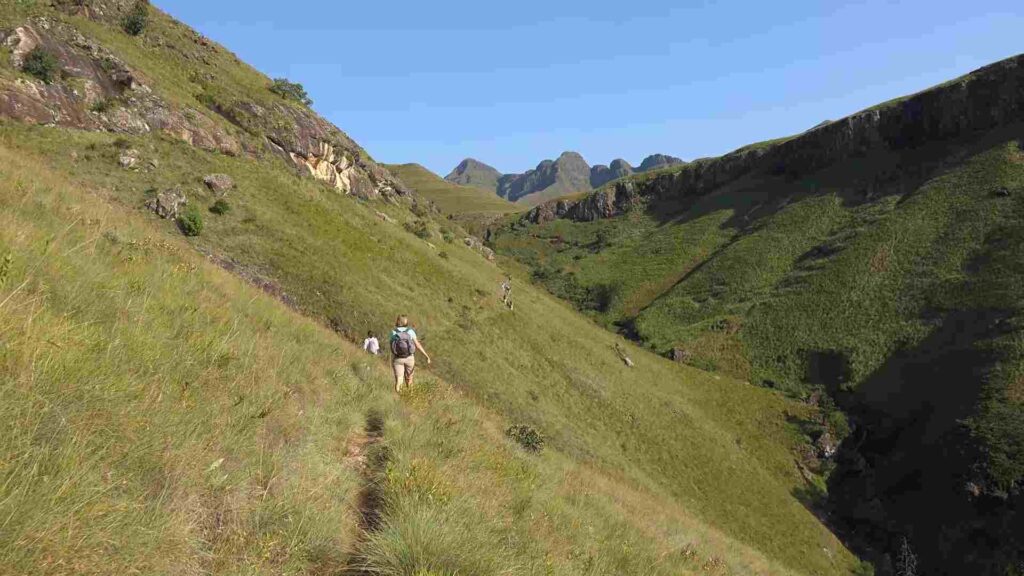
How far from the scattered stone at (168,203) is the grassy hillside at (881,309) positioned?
148 ft

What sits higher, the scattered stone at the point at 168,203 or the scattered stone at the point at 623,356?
the scattered stone at the point at 168,203

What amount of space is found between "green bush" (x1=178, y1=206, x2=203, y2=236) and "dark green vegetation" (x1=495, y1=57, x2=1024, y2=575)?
142 feet

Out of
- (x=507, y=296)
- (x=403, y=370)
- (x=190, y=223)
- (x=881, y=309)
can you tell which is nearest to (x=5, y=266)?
(x=403, y=370)

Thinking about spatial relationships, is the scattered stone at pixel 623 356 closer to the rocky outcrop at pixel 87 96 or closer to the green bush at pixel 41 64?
the rocky outcrop at pixel 87 96

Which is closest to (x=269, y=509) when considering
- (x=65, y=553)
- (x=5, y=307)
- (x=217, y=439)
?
(x=217, y=439)

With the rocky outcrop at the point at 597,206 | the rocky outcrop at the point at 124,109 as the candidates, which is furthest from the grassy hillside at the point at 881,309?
the rocky outcrop at the point at 124,109

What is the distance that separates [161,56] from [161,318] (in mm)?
47685

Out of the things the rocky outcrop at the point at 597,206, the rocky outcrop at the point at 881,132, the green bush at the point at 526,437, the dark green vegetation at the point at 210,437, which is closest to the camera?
the dark green vegetation at the point at 210,437

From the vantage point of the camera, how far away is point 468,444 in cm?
813

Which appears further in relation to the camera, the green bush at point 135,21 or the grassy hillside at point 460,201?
the grassy hillside at point 460,201

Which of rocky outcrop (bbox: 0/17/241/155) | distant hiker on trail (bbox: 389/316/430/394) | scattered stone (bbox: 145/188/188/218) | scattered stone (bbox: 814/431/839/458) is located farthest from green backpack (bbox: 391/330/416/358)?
scattered stone (bbox: 814/431/839/458)

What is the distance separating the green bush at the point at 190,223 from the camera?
2544cm

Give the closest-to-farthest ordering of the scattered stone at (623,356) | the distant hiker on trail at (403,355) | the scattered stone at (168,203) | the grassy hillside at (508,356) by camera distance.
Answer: the distant hiker on trail at (403,355) → the scattered stone at (168,203) → the grassy hillside at (508,356) → the scattered stone at (623,356)

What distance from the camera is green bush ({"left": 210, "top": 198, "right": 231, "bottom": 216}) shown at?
93.1 ft
